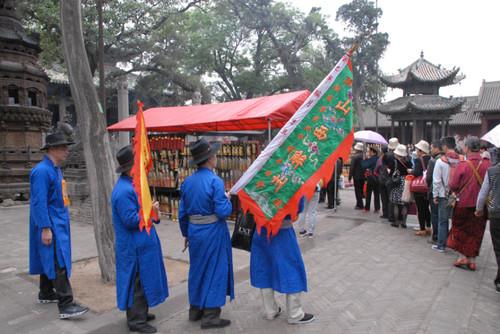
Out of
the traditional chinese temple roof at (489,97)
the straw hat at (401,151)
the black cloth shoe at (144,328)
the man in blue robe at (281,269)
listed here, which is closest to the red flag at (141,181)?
the black cloth shoe at (144,328)

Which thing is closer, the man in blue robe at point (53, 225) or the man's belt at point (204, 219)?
the man's belt at point (204, 219)

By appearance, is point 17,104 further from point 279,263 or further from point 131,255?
point 279,263

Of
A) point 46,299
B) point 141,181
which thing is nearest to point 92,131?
point 141,181

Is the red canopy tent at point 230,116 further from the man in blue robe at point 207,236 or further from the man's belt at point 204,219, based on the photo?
the man's belt at point 204,219

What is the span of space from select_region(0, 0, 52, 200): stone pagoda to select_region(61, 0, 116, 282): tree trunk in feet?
29.4

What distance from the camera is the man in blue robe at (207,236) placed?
3.51 m

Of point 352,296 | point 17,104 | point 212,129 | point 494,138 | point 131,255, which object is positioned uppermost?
point 17,104

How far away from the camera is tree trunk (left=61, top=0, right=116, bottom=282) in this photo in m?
4.62

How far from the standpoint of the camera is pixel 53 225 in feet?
12.3

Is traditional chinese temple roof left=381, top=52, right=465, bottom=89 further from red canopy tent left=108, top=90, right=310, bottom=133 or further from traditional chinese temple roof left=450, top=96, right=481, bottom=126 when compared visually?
red canopy tent left=108, top=90, right=310, bottom=133

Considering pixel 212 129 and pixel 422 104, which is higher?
pixel 422 104

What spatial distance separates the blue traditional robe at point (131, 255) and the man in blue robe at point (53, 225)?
0.67 metres

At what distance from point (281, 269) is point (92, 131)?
287 cm

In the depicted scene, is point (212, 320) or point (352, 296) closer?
point (212, 320)
